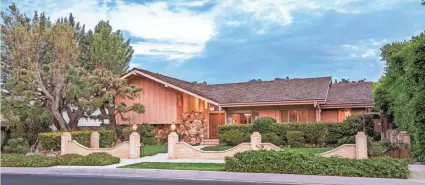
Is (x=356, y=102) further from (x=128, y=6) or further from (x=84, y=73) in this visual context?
(x=84, y=73)

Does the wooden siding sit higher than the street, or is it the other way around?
the wooden siding

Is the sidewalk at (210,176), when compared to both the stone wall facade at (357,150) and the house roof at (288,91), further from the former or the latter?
the house roof at (288,91)

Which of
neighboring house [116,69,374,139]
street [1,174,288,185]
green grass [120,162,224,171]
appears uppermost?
neighboring house [116,69,374,139]

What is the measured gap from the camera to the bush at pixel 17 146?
24047 millimetres

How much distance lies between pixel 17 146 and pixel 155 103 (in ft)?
33.3

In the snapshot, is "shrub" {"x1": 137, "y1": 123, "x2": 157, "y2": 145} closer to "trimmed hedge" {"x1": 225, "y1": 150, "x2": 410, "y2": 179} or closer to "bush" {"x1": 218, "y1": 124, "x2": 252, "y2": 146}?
"bush" {"x1": 218, "y1": 124, "x2": 252, "y2": 146}

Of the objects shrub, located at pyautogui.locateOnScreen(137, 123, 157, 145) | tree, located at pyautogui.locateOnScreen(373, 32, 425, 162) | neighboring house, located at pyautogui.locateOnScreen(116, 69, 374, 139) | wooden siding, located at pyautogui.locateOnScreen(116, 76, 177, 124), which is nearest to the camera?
tree, located at pyautogui.locateOnScreen(373, 32, 425, 162)

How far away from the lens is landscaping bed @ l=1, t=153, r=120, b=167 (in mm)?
18047

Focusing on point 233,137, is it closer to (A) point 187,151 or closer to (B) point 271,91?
(A) point 187,151

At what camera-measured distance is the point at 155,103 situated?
3133 cm

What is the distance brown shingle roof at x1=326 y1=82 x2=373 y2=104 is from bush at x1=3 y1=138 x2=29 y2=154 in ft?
63.8

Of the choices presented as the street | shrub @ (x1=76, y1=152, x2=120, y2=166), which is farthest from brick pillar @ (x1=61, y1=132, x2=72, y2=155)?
the street

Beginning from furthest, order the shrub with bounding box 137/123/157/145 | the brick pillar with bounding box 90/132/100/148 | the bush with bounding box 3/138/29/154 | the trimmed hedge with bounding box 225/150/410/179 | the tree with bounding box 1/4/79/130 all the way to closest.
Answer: the shrub with bounding box 137/123/157/145 < the bush with bounding box 3/138/29/154 < the tree with bounding box 1/4/79/130 < the brick pillar with bounding box 90/132/100/148 < the trimmed hedge with bounding box 225/150/410/179

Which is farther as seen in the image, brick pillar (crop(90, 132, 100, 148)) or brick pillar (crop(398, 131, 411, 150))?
brick pillar (crop(90, 132, 100, 148))
